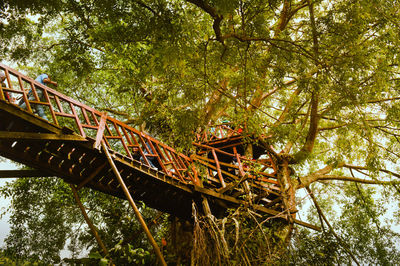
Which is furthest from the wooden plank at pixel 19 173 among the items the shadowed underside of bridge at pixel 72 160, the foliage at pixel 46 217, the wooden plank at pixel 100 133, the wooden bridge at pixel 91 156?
the foliage at pixel 46 217

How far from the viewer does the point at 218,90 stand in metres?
4.79

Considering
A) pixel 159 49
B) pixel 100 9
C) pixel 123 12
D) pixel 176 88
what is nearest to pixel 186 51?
pixel 159 49

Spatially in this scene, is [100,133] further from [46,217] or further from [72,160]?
[46,217]

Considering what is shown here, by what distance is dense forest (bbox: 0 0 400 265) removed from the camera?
3.83m

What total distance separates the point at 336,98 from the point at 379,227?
231 inches

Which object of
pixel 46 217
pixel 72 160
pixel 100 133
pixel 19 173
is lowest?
pixel 46 217

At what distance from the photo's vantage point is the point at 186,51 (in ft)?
12.5

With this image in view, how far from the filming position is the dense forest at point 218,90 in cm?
383

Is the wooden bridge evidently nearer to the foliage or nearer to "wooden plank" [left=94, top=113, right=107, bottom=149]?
"wooden plank" [left=94, top=113, right=107, bottom=149]

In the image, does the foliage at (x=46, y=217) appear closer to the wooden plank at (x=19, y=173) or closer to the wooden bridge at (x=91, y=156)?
the wooden bridge at (x=91, y=156)

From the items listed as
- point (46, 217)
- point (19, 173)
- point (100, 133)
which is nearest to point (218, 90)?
point (100, 133)

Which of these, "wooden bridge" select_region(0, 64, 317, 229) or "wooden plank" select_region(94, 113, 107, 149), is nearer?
"wooden bridge" select_region(0, 64, 317, 229)

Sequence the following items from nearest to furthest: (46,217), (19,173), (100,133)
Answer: (100,133)
(19,173)
(46,217)

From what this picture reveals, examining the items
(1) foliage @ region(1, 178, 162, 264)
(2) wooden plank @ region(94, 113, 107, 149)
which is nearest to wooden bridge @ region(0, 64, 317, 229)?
(2) wooden plank @ region(94, 113, 107, 149)
